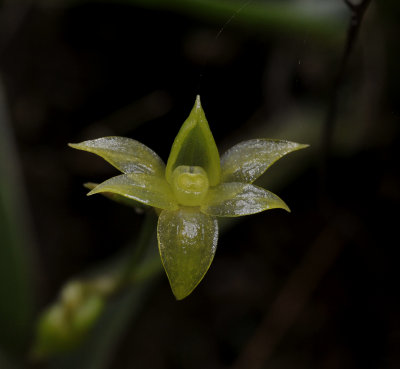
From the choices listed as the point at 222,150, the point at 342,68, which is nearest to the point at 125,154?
the point at 342,68

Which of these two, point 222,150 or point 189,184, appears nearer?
point 189,184

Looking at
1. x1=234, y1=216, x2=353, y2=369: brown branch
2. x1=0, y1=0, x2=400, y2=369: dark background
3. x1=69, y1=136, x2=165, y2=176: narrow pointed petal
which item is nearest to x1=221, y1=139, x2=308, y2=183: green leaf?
x1=69, y1=136, x2=165, y2=176: narrow pointed petal

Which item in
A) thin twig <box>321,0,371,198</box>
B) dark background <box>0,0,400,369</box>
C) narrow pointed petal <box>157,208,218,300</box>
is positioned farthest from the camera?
dark background <box>0,0,400,369</box>

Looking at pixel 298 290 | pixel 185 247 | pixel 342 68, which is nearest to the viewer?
pixel 185 247

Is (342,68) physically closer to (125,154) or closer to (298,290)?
(125,154)

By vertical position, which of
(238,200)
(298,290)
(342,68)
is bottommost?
(298,290)

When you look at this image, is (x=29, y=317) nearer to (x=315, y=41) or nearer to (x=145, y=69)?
(x=145, y=69)

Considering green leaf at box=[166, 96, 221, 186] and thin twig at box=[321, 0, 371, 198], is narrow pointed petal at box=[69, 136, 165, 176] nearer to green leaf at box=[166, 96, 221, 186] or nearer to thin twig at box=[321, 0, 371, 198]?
green leaf at box=[166, 96, 221, 186]
